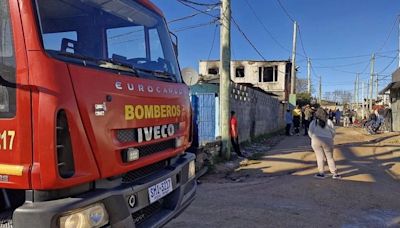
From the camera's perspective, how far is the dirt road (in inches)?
213

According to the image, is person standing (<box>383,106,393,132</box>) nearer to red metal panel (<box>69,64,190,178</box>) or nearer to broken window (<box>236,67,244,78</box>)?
broken window (<box>236,67,244,78</box>)

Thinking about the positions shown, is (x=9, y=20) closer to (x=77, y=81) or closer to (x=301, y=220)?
(x=77, y=81)

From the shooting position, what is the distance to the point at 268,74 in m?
41.6

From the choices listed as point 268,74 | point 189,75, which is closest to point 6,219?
point 189,75

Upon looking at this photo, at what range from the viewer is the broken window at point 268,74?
133 feet

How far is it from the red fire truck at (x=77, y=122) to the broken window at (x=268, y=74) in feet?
124

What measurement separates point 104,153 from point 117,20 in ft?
4.65

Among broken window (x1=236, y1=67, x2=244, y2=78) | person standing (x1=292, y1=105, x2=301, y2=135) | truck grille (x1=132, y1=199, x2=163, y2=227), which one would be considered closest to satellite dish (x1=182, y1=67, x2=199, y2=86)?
truck grille (x1=132, y1=199, x2=163, y2=227)

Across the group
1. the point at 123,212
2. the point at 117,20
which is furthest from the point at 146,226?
the point at 117,20

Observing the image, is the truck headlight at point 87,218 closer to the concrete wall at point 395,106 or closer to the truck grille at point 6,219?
the truck grille at point 6,219

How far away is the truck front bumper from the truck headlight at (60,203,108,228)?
1.2 inches

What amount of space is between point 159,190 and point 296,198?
4.03 metres

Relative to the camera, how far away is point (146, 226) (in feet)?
10.4

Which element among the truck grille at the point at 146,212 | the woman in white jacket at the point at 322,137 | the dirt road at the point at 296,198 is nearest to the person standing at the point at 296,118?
the dirt road at the point at 296,198
